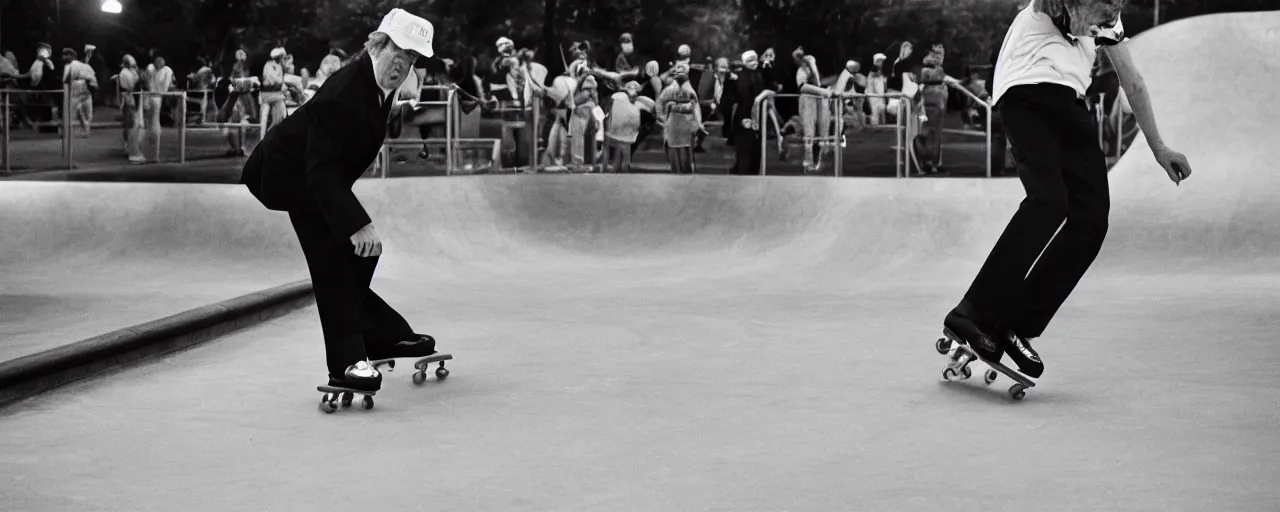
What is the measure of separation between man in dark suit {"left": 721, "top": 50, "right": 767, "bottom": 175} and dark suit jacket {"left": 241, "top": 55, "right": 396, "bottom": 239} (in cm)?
1054

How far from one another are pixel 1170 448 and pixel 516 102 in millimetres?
13181

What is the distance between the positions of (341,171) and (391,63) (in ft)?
1.31

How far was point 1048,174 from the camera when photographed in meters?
5.19

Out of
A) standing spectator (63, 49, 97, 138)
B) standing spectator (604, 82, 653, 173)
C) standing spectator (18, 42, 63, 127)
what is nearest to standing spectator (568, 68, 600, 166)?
standing spectator (604, 82, 653, 173)

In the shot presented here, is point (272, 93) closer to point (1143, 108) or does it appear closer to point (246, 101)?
point (246, 101)

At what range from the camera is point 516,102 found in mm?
16922

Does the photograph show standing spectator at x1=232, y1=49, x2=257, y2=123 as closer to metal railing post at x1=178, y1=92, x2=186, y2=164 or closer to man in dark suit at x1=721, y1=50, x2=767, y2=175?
metal railing post at x1=178, y1=92, x2=186, y2=164

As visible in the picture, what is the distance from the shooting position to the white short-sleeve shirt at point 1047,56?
5.27 m

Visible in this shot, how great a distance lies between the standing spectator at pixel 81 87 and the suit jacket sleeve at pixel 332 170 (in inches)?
651

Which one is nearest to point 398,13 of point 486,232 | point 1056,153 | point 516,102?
point 1056,153

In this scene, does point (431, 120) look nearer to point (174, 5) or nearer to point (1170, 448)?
point (174, 5)

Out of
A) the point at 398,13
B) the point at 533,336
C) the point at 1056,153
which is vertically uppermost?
the point at 398,13

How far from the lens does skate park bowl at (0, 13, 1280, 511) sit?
12.8 feet

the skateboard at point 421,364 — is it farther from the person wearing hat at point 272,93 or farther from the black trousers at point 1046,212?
the person wearing hat at point 272,93
